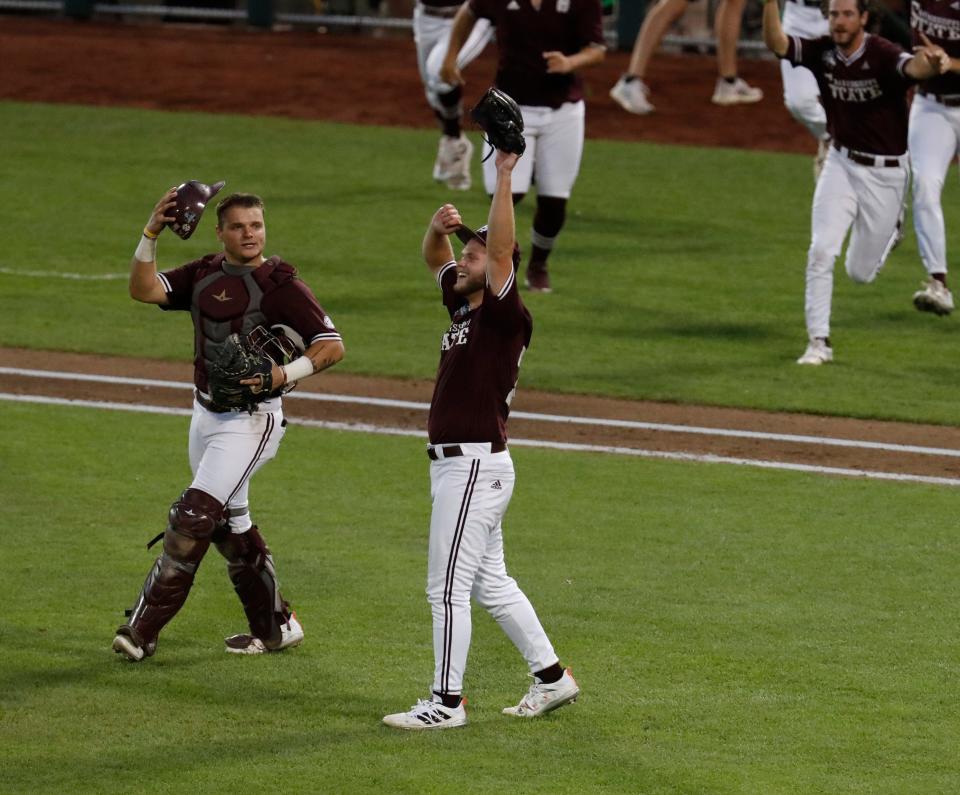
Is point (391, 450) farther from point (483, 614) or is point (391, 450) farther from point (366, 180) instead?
point (366, 180)

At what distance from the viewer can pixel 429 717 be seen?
647 cm

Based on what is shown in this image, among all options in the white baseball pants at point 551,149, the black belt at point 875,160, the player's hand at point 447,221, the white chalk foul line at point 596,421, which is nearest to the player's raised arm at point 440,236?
the player's hand at point 447,221

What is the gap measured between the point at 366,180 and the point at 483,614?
39.0 ft

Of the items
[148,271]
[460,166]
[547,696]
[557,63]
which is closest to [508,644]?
[547,696]

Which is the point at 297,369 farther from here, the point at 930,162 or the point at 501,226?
the point at 930,162

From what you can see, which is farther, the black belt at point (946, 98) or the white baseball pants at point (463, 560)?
the black belt at point (946, 98)

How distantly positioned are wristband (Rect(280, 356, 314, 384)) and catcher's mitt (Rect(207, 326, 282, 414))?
0.06m

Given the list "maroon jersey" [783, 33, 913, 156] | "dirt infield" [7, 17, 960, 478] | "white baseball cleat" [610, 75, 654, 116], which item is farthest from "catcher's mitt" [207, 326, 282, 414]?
"white baseball cleat" [610, 75, 654, 116]

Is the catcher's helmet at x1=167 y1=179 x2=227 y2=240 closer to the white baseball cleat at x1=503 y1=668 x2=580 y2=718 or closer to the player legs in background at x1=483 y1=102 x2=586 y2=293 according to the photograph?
the white baseball cleat at x1=503 y1=668 x2=580 y2=718

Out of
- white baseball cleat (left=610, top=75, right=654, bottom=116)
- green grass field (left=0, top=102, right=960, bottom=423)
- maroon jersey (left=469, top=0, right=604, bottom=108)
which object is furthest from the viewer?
white baseball cleat (left=610, top=75, right=654, bottom=116)

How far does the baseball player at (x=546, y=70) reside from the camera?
45.2ft

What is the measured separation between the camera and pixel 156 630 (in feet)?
23.6

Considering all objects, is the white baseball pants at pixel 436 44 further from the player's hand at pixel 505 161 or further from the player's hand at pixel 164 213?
the player's hand at pixel 505 161

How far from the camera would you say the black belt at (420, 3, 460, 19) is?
18.0 metres
